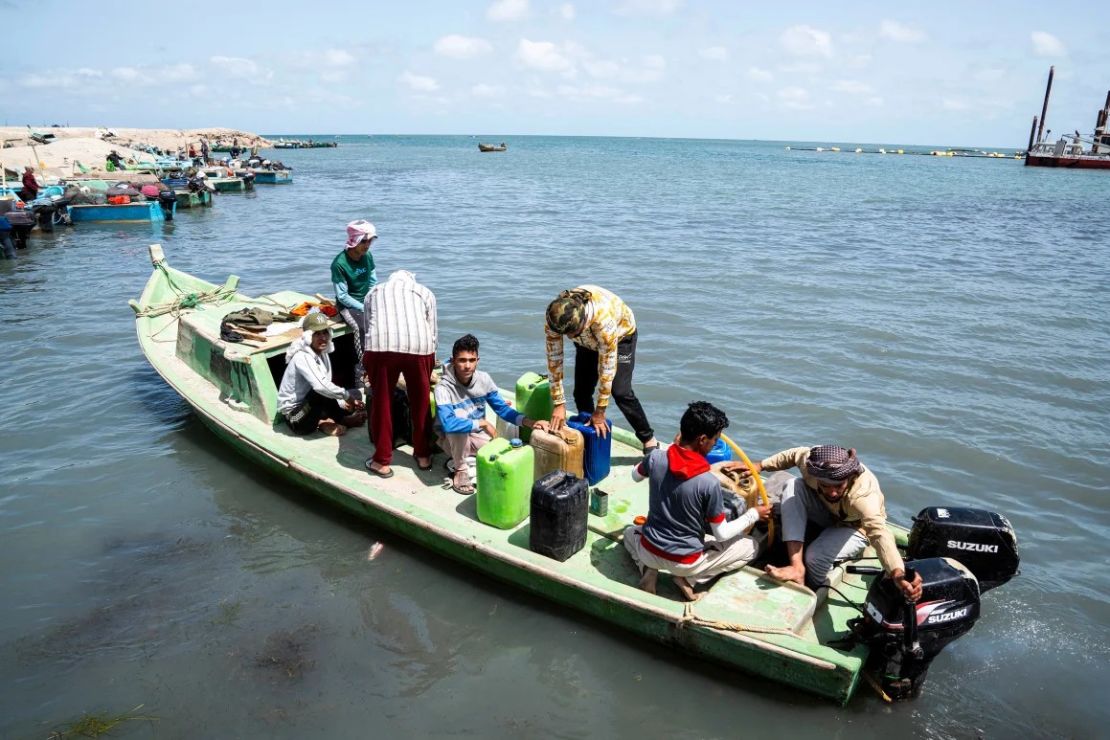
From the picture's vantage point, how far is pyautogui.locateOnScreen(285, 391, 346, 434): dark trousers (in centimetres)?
741

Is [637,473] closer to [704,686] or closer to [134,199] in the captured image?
[704,686]

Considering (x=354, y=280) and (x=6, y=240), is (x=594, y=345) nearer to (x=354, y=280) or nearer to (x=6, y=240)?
(x=354, y=280)

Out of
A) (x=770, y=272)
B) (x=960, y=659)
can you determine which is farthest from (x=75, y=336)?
(x=770, y=272)

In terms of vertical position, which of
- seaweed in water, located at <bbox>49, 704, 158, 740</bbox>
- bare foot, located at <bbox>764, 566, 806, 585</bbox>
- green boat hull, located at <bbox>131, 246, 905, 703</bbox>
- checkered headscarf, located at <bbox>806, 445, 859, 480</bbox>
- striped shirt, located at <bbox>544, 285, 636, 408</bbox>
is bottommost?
seaweed in water, located at <bbox>49, 704, 158, 740</bbox>

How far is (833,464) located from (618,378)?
2275 mm

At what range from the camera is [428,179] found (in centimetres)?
5497

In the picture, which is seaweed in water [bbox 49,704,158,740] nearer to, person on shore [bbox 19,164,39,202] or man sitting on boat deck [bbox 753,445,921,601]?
man sitting on boat deck [bbox 753,445,921,601]

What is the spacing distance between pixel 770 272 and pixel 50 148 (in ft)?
155

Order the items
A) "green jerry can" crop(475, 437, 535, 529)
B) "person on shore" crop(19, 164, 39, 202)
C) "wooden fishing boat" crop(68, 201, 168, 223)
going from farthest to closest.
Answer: "wooden fishing boat" crop(68, 201, 168, 223) → "person on shore" crop(19, 164, 39, 202) → "green jerry can" crop(475, 437, 535, 529)

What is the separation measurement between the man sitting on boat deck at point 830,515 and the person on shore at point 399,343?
295cm

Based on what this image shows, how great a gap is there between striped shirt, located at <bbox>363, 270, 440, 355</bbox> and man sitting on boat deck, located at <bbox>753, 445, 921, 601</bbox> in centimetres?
297

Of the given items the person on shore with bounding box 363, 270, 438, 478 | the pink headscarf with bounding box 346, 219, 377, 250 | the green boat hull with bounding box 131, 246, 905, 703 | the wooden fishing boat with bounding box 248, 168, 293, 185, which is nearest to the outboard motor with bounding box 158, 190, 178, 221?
the wooden fishing boat with bounding box 248, 168, 293, 185

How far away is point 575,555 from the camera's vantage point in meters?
5.54

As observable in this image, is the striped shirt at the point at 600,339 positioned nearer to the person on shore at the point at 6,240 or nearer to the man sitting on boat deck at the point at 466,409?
the man sitting on boat deck at the point at 466,409
